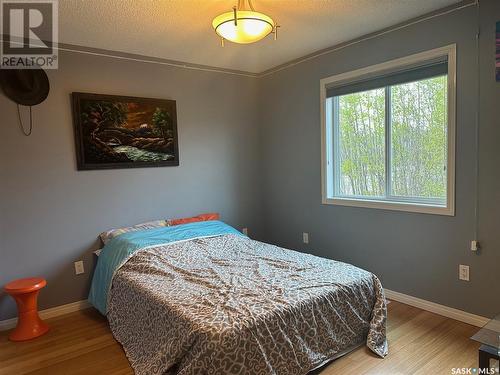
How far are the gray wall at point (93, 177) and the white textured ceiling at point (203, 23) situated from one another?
33 cm

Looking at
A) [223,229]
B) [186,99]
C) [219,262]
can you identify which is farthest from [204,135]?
[219,262]

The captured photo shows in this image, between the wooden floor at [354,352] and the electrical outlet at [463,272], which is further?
the electrical outlet at [463,272]

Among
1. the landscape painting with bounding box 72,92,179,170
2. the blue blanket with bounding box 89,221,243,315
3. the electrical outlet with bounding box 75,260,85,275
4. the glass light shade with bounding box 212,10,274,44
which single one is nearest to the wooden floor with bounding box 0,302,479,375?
the blue blanket with bounding box 89,221,243,315

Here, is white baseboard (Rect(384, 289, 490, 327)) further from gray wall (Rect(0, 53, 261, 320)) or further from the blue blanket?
gray wall (Rect(0, 53, 261, 320))

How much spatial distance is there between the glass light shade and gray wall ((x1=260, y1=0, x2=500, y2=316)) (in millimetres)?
1375

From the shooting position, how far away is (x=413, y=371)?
1980 millimetres

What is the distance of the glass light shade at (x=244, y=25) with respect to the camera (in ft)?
6.39

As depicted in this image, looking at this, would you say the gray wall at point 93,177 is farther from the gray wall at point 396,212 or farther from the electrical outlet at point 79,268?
the gray wall at point 396,212

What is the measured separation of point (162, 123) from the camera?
135 inches

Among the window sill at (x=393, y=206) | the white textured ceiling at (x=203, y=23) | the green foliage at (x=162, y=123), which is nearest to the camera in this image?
the white textured ceiling at (x=203, y=23)

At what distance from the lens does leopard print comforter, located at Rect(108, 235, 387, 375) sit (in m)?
1.67

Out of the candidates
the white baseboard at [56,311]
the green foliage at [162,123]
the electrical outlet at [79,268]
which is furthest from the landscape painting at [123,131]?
the white baseboard at [56,311]

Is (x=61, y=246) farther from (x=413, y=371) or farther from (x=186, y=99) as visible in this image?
(x=413, y=371)

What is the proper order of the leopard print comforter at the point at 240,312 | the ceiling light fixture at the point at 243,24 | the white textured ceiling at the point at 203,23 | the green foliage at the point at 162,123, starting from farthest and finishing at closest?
the green foliage at the point at 162,123, the white textured ceiling at the point at 203,23, the ceiling light fixture at the point at 243,24, the leopard print comforter at the point at 240,312
